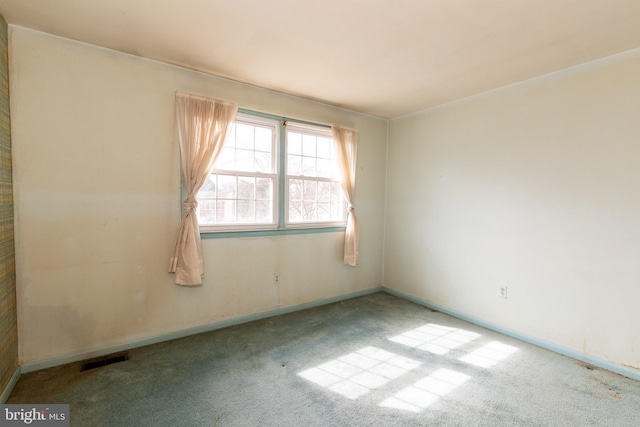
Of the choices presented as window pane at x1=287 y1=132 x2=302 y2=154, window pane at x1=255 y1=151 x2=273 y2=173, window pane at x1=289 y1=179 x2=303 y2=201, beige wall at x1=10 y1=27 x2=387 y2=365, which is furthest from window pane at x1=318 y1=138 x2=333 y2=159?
beige wall at x1=10 y1=27 x2=387 y2=365

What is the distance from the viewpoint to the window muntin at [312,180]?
133 inches

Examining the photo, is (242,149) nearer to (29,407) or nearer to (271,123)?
(271,123)

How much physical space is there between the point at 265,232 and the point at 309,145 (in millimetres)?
1207

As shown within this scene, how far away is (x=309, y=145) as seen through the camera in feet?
11.5

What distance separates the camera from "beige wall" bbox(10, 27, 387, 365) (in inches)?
82.8

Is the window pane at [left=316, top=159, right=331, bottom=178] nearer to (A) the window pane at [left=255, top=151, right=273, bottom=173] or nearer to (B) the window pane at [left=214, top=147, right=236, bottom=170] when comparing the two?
(A) the window pane at [left=255, top=151, right=273, bottom=173]

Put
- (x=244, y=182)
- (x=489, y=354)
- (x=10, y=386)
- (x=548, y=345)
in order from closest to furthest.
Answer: (x=10, y=386) < (x=489, y=354) < (x=548, y=345) < (x=244, y=182)

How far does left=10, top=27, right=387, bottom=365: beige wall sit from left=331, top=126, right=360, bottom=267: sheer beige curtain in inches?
46.2

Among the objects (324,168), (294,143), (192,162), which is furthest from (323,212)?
(192,162)

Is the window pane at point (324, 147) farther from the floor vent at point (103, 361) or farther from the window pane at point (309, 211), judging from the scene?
the floor vent at point (103, 361)

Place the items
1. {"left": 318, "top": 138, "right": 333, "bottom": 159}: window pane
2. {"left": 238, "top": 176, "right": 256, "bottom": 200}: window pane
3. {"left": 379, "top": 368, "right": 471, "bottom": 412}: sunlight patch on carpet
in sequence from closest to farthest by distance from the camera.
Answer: {"left": 379, "top": 368, "right": 471, "bottom": 412}: sunlight patch on carpet
{"left": 238, "top": 176, "right": 256, "bottom": 200}: window pane
{"left": 318, "top": 138, "right": 333, "bottom": 159}: window pane

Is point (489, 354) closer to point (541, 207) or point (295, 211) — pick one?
point (541, 207)

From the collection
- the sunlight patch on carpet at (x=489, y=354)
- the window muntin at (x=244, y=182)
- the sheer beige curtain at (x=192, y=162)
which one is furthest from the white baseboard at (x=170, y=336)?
the sunlight patch on carpet at (x=489, y=354)

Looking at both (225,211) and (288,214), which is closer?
(225,211)
